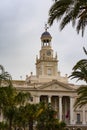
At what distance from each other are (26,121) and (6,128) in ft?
14.7

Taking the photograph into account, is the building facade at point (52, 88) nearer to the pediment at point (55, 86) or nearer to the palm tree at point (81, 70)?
the pediment at point (55, 86)

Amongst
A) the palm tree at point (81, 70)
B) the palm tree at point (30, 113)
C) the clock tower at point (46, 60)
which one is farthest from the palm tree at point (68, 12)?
the clock tower at point (46, 60)

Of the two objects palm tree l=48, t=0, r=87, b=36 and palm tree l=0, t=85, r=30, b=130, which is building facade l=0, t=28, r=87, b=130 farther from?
palm tree l=48, t=0, r=87, b=36

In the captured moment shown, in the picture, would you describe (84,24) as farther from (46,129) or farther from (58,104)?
(58,104)

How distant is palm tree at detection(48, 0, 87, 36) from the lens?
2417 centimetres

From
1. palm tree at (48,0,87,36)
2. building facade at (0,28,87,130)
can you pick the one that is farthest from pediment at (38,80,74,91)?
palm tree at (48,0,87,36)

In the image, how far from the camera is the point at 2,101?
2178 inches

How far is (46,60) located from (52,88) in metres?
9.28

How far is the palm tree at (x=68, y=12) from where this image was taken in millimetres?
24172

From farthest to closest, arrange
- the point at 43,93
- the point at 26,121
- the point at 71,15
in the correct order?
the point at 43,93 < the point at 26,121 < the point at 71,15

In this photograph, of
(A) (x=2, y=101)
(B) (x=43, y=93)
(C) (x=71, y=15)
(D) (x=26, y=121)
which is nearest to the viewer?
(C) (x=71, y=15)

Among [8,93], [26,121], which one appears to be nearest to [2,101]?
[8,93]

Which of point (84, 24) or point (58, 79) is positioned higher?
point (58, 79)

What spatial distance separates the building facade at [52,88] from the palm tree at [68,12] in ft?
262
